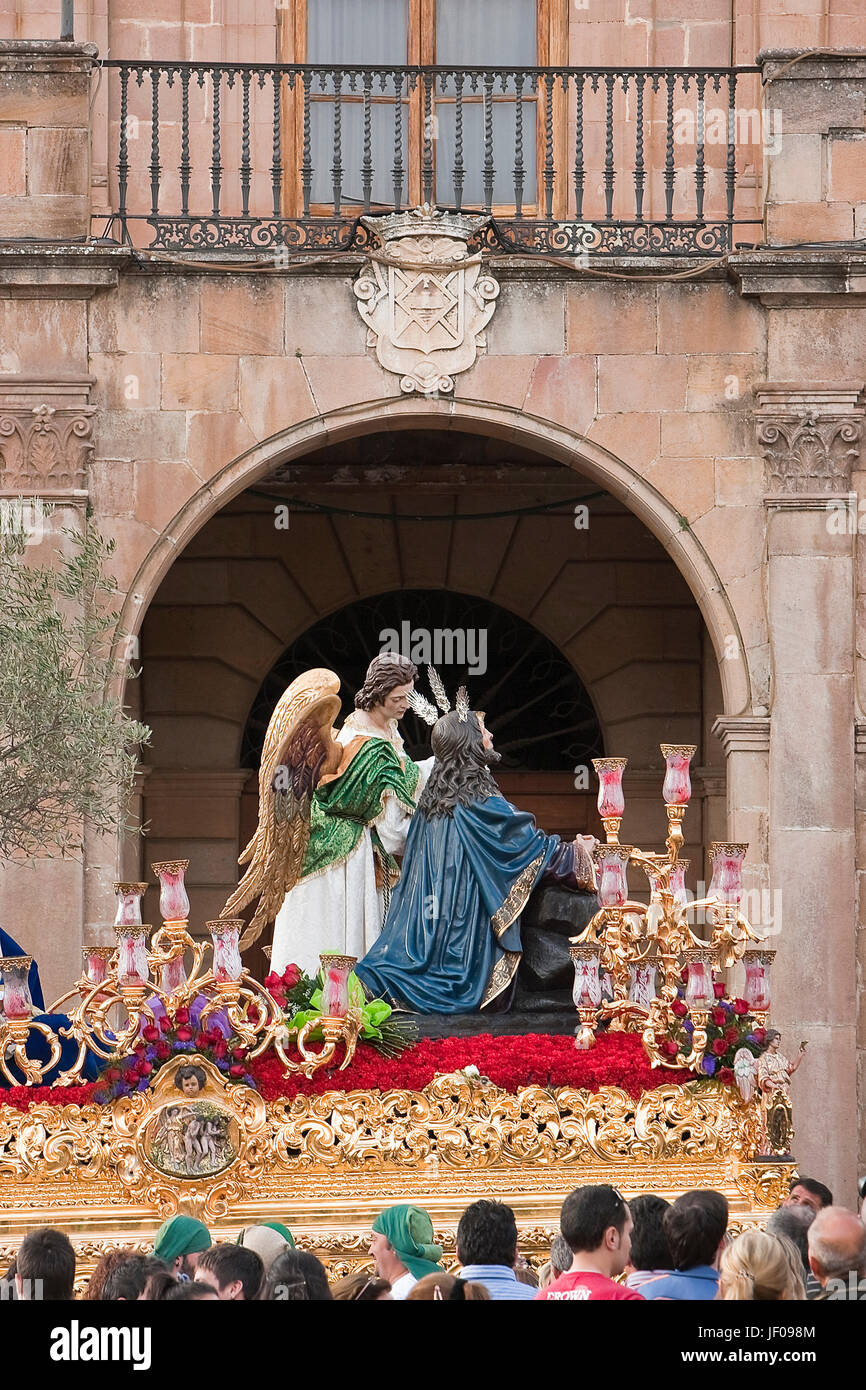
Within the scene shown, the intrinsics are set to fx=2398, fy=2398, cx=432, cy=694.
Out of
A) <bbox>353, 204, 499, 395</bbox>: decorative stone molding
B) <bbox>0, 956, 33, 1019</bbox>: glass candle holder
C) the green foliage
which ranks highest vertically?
<bbox>353, 204, 499, 395</bbox>: decorative stone molding

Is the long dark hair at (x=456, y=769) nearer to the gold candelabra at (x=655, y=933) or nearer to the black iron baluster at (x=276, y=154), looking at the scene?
the gold candelabra at (x=655, y=933)

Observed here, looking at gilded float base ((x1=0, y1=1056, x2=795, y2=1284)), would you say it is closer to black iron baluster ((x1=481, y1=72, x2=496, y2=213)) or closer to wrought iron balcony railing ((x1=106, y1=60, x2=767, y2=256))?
wrought iron balcony railing ((x1=106, y1=60, x2=767, y2=256))

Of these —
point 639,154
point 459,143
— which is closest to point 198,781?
point 459,143

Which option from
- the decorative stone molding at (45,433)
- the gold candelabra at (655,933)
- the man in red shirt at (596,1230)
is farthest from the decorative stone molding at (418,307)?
the man in red shirt at (596,1230)

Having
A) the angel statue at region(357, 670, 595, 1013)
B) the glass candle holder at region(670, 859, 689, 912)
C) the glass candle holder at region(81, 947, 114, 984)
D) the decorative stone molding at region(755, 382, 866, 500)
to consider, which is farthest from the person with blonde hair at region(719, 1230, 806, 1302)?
the decorative stone molding at region(755, 382, 866, 500)

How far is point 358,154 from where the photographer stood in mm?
15312

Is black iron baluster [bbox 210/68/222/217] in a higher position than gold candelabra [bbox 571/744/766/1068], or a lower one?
higher

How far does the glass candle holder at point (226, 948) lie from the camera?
875 cm

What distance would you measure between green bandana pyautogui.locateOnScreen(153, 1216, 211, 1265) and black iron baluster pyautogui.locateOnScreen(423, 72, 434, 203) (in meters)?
8.30

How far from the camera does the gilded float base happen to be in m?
8.62

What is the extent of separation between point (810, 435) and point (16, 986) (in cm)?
670

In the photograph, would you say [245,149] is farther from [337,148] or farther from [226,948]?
[226,948]

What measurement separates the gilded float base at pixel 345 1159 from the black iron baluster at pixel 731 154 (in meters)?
6.79

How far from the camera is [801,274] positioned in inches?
546
